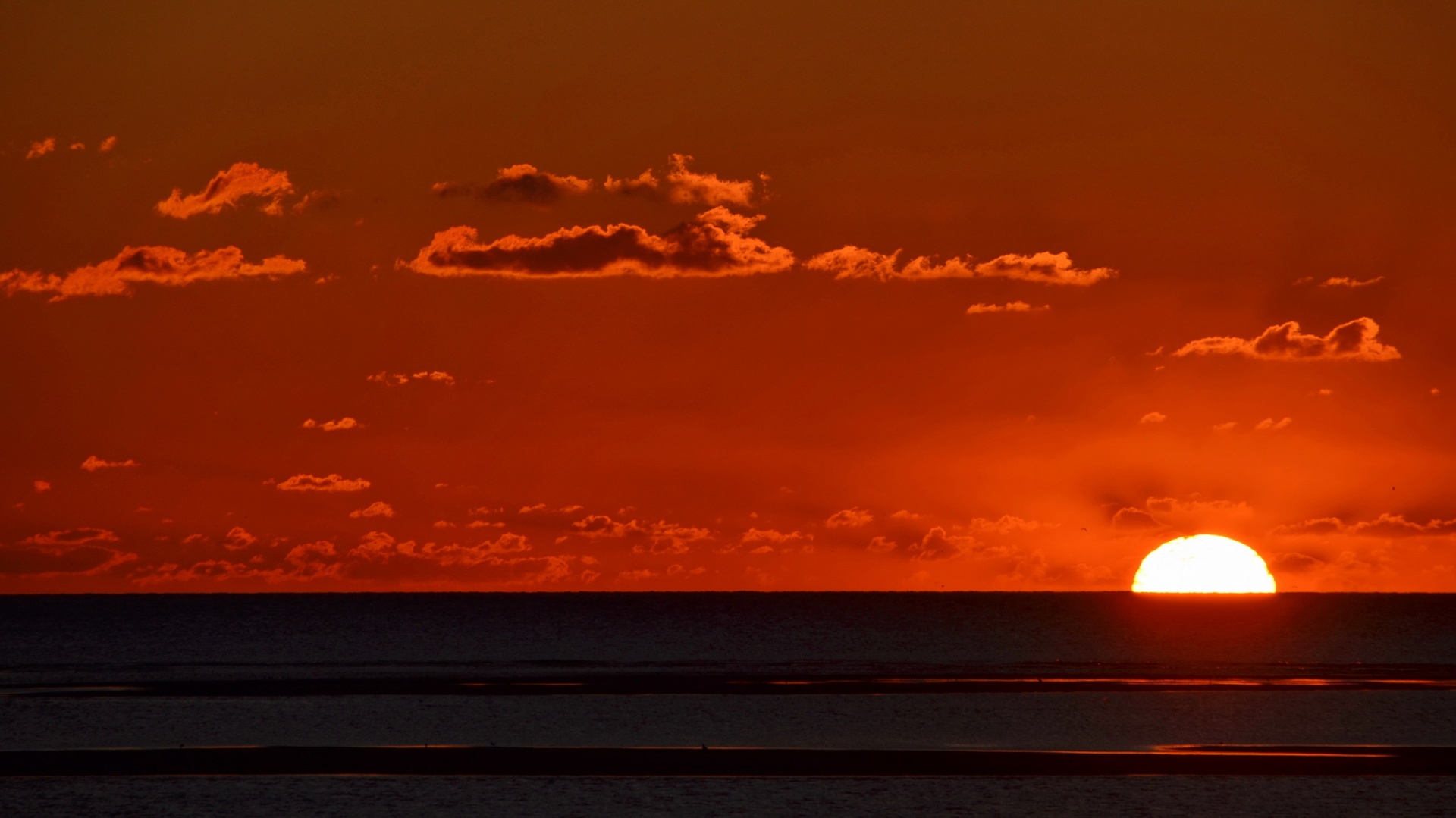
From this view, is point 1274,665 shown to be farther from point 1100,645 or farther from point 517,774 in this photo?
point 517,774

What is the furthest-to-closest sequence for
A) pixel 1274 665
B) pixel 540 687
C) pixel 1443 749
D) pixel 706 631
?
1. pixel 706 631
2. pixel 1274 665
3. pixel 540 687
4. pixel 1443 749

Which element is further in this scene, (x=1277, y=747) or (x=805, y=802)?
(x=1277, y=747)

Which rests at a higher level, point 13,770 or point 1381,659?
point 1381,659

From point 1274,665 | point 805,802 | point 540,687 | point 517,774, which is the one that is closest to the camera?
point 805,802

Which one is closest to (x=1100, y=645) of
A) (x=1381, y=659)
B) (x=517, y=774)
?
(x=1381, y=659)

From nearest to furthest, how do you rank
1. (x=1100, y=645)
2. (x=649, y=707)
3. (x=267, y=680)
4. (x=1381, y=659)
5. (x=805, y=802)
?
(x=805, y=802), (x=649, y=707), (x=267, y=680), (x=1381, y=659), (x=1100, y=645)

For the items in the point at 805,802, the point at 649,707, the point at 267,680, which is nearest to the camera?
the point at 805,802

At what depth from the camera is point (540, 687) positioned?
69875 mm

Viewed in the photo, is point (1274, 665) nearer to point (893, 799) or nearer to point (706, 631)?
point (893, 799)

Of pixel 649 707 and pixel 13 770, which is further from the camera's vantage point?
pixel 649 707

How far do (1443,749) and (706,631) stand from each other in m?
138

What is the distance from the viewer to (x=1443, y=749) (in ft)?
142

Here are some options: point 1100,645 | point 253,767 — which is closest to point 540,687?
point 253,767

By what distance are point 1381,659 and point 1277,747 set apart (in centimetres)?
6834
